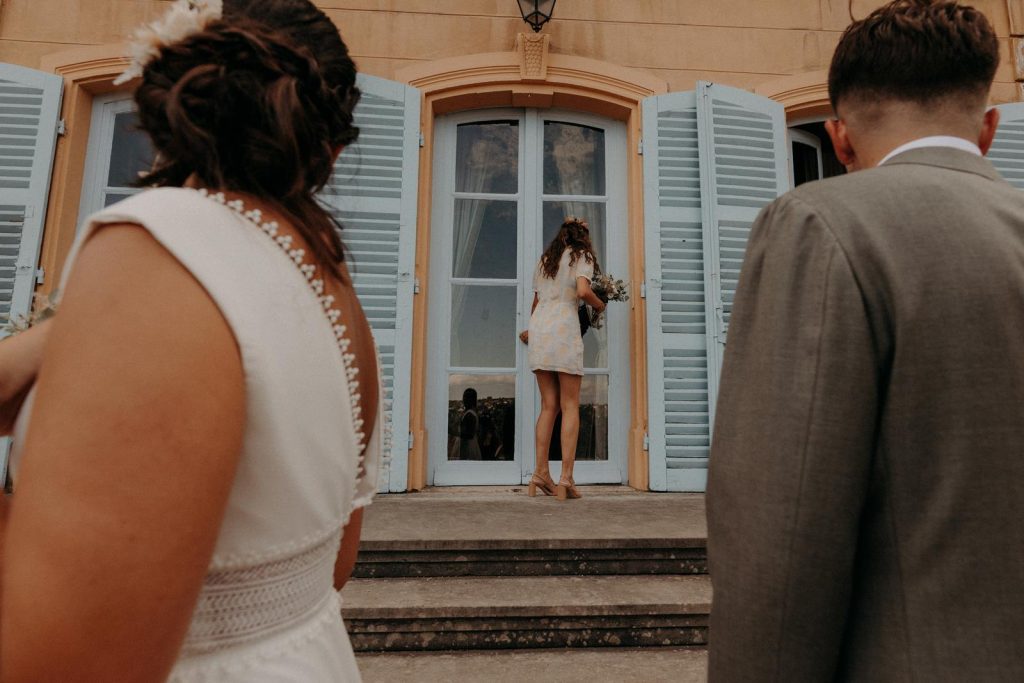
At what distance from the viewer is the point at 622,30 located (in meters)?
4.89

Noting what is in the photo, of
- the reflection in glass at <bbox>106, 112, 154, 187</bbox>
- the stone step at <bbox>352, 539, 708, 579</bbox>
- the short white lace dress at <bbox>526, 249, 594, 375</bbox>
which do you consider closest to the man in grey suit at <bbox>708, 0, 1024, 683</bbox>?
the stone step at <bbox>352, 539, 708, 579</bbox>

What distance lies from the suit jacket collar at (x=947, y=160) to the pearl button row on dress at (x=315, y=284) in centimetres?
71

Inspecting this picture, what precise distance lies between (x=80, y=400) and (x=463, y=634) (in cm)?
236

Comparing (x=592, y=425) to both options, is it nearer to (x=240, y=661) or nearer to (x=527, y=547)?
(x=527, y=547)

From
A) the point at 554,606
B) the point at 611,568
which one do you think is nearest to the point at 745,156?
the point at 611,568

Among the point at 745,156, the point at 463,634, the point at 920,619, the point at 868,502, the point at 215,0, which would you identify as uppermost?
the point at 745,156

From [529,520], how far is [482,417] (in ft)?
4.77

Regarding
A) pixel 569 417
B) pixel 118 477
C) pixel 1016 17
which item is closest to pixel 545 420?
pixel 569 417

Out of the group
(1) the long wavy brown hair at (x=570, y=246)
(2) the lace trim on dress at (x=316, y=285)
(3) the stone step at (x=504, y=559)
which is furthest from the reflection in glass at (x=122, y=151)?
(2) the lace trim on dress at (x=316, y=285)

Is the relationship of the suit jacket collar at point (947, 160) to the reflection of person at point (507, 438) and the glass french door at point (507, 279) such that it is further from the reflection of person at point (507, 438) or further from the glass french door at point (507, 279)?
the reflection of person at point (507, 438)

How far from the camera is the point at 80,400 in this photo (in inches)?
18.5

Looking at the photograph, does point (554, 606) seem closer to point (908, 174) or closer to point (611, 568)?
point (611, 568)

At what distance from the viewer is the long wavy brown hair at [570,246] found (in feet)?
13.8

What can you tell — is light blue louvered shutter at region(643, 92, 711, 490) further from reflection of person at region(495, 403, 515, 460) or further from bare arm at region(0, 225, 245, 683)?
bare arm at region(0, 225, 245, 683)
